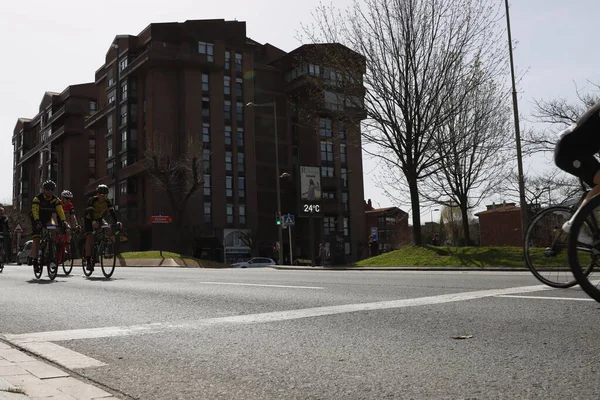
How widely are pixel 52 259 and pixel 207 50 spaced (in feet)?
187

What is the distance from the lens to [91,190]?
242ft

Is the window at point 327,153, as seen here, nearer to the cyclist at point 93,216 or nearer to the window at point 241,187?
the window at point 241,187

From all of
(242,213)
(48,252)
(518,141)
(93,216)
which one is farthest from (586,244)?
(242,213)

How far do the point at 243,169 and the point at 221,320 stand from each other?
6272 cm

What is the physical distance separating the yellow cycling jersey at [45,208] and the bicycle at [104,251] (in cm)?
82

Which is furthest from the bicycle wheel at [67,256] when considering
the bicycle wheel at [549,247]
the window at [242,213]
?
the window at [242,213]

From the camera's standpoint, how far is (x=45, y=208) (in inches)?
499

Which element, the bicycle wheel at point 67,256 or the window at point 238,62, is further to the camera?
the window at point 238,62

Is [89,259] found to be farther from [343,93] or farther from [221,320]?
[343,93]

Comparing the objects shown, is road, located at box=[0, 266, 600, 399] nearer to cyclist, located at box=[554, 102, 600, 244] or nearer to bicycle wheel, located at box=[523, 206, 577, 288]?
A: bicycle wheel, located at box=[523, 206, 577, 288]

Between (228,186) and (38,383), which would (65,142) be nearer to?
(228,186)

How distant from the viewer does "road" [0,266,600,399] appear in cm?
326

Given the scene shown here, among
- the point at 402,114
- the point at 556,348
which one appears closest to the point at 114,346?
the point at 556,348

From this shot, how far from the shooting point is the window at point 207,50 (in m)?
66.0
